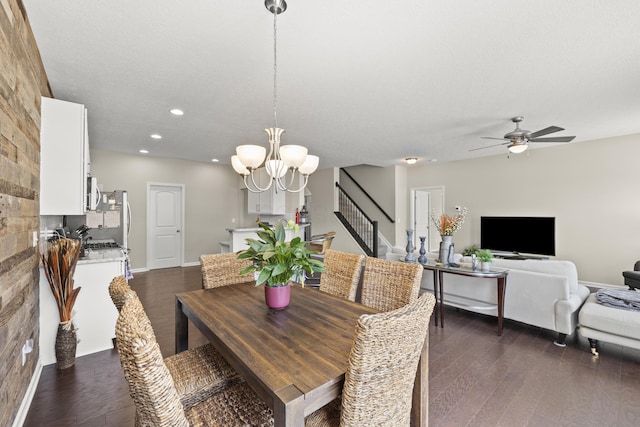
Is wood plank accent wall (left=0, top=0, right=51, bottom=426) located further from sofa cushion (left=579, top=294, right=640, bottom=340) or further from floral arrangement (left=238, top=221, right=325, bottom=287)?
sofa cushion (left=579, top=294, right=640, bottom=340)

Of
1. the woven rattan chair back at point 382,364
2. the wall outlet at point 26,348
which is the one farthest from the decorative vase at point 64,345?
the woven rattan chair back at point 382,364

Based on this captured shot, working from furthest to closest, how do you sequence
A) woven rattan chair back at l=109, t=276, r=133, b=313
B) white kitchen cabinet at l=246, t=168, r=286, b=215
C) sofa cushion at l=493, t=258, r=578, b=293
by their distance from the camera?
white kitchen cabinet at l=246, t=168, r=286, b=215
sofa cushion at l=493, t=258, r=578, b=293
woven rattan chair back at l=109, t=276, r=133, b=313

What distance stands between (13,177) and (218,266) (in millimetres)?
1332

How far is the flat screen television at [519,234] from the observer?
5.41 metres

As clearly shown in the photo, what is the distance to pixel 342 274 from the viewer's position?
236 cm

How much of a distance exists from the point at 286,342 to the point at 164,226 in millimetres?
6191

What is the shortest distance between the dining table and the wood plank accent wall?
87 centimetres

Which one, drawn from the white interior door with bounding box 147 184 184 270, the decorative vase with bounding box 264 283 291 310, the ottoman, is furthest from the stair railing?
the decorative vase with bounding box 264 283 291 310

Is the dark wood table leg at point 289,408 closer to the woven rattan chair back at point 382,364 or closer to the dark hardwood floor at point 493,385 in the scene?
the woven rattan chair back at point 382,364

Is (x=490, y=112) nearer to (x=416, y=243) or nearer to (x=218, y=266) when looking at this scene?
(x=218, y=266)

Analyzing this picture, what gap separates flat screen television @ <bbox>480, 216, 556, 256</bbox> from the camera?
5.41 m

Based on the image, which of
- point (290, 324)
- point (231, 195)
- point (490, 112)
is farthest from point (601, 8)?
point (231, 195)

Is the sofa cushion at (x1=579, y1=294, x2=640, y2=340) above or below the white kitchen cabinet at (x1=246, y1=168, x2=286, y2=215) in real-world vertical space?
below

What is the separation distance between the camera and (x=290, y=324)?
1.52 meters
